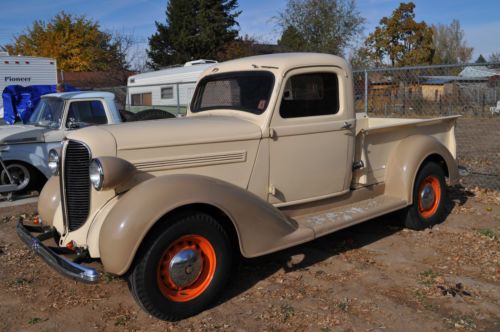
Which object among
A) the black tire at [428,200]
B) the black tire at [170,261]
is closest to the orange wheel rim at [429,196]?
the black tire at [428,200]

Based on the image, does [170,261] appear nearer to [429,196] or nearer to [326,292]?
[326,292]

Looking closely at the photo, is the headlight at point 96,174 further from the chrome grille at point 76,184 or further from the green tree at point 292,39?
the green tree at point 292,39

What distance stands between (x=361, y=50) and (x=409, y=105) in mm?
26976

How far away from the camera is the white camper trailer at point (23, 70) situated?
13.9 meters

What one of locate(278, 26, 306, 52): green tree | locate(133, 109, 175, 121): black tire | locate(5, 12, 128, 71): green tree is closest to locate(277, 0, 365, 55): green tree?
locate(278, 26, 306, 52): green tree

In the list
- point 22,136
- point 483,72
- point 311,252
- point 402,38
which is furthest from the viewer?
point 402,38

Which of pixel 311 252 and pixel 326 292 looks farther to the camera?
pixel 311 252

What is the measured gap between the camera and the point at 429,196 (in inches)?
224

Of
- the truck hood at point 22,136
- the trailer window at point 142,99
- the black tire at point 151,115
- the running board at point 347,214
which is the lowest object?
the running board at point 347,214

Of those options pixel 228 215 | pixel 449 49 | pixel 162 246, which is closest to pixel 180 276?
A: pixel 162 246

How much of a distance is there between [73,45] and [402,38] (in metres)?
27.3

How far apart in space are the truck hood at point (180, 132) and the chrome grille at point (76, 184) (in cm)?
29

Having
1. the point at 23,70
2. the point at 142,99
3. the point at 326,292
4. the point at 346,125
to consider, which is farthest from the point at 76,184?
the point at 142,99

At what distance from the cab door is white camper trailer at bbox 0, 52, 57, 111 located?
11873 millimetres
